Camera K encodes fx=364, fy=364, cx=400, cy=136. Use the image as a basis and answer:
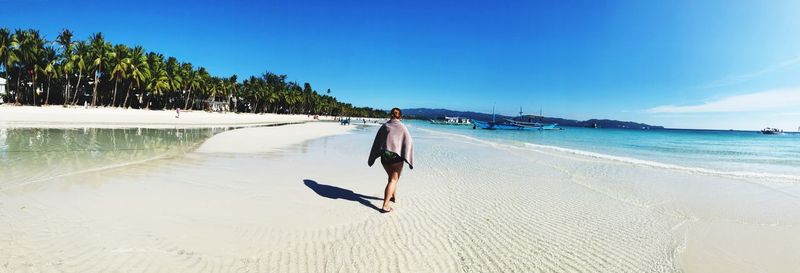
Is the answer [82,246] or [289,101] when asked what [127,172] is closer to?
[82,246]

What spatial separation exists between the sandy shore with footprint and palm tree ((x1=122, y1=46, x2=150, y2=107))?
179ft

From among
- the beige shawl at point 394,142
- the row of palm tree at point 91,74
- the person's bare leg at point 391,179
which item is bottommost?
the person's bare leg at point 391,179

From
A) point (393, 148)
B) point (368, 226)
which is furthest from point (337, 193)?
point (368, 226)

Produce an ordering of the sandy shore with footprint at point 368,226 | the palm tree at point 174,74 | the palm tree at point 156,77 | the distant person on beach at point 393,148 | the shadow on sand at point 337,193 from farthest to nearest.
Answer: the palm tree at point 174,74, the palm tree at point 156,77, the shadow on sand at point 337,193, the distant person on beach at point 393,148, the sandy shore with footprint at point 368,226

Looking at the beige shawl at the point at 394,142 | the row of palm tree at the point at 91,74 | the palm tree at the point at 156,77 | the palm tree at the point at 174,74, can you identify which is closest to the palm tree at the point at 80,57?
the row of palm tree at the point at 91,74

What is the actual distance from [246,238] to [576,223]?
478 cm

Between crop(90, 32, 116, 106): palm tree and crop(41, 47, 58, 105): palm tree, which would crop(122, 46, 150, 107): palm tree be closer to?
crop(90, 32, 116, 106): palm tree

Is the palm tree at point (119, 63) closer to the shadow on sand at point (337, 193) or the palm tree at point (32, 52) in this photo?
the palm tree at point (32, 52)

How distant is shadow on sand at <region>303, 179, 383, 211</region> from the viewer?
6576 millimetres

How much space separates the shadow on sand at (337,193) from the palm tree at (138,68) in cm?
5789

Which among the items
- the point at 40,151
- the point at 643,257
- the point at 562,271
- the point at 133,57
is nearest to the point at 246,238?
the point at 562,271

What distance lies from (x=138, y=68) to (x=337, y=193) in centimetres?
6130

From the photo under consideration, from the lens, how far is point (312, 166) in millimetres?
10742

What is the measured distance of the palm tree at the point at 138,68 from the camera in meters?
52.4
